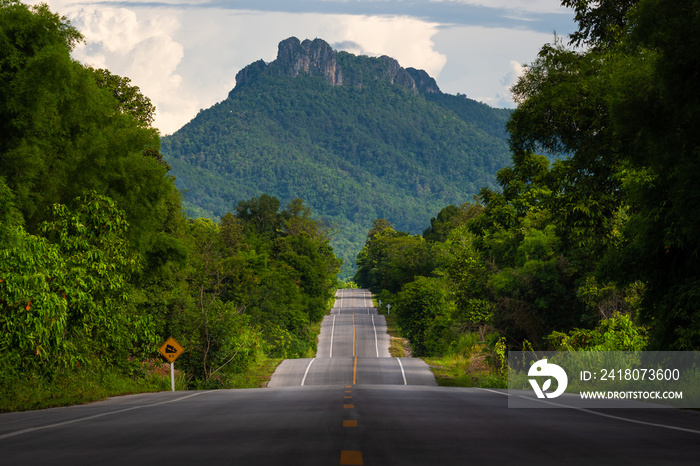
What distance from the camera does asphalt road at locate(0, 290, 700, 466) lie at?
6.33 metres

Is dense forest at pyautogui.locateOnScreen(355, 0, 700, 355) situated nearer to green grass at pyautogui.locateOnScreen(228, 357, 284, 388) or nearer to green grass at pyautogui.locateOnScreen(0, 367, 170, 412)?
green grass at pyautogui.locateOnScreen(0, 367, 170, 412)

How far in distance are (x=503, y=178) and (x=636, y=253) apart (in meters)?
21.5

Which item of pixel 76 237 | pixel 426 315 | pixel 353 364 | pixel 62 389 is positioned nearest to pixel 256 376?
pixel 353 364

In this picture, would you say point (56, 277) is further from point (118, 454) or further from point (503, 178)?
point (503, 178)

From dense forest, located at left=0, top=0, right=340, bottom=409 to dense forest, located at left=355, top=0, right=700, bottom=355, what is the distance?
1355 cm

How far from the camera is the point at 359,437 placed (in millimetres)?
7602

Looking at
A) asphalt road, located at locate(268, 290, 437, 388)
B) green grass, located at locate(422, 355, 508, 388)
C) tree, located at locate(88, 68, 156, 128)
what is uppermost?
tree, located at locate(88, 68, 156, 128)

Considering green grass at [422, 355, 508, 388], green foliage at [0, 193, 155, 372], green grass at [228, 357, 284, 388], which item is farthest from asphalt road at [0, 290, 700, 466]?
green grass at [228, 357, 284, 388]

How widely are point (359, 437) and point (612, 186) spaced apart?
1630 cm

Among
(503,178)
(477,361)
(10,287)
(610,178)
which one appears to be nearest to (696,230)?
(610,178)

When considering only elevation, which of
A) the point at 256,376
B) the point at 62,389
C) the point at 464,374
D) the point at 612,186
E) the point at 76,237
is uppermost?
the point at 612,186

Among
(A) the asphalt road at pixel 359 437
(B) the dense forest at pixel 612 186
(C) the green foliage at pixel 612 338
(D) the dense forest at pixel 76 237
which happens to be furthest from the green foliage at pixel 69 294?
(C) the green foliage at pixel 612 338

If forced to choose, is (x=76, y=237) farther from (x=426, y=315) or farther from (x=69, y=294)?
(x=426, y=315)

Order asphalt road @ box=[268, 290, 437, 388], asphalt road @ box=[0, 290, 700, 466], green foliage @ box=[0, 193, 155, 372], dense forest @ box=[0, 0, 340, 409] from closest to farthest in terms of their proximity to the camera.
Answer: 1. asphalt road @ box=[0, 290, 700, 466]
2. green foliage @ box=[0, 193, 155, 372]
3. dense forest @ box=[0, 0, 340, 409]
4. asphalt road @ box=[268, 290, 437, 388]
